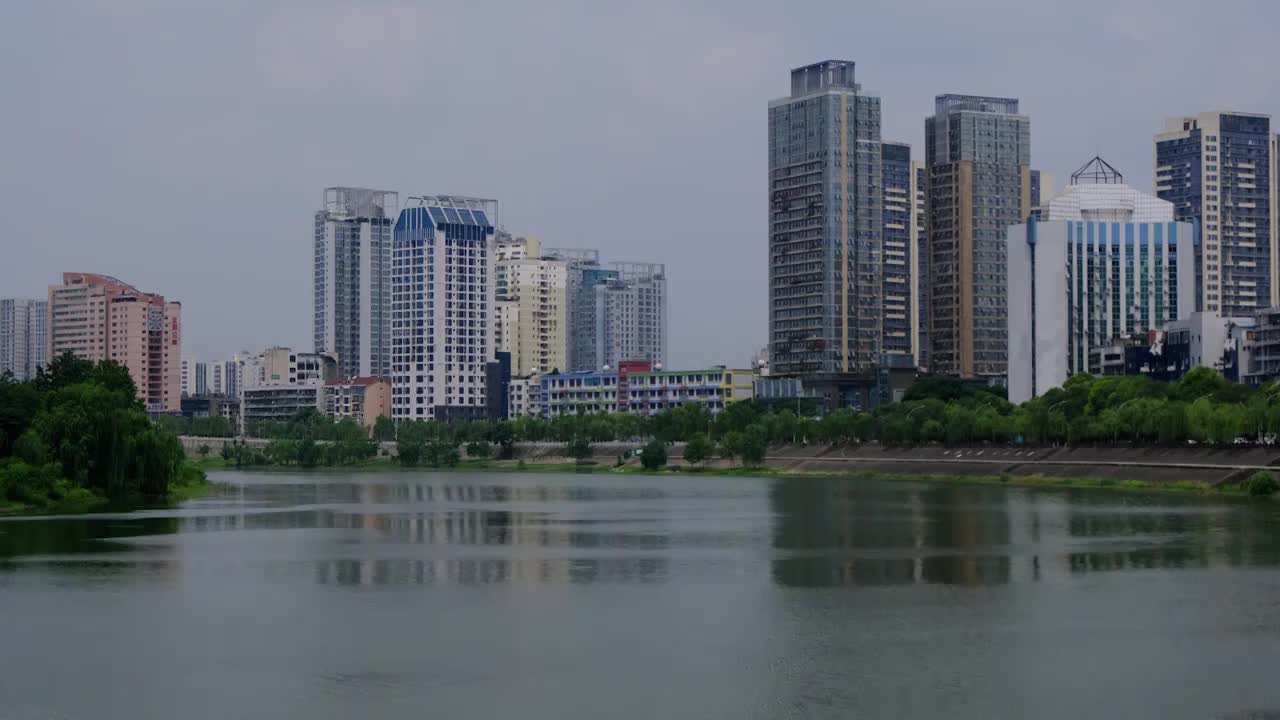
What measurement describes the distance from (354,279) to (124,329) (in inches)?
1047

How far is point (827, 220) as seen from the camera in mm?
133750

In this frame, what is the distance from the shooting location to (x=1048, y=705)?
70.8ft

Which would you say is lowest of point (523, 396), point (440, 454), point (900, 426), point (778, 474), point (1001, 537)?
point (778, 474)

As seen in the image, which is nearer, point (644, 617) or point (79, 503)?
point (644, 617)

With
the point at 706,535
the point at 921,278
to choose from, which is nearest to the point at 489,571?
the point at 706,535

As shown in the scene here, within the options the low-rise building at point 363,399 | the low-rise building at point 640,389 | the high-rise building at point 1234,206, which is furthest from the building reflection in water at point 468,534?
the high-rise building at point 1234,206

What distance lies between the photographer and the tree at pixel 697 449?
10788cm

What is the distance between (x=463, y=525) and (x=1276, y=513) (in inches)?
1051

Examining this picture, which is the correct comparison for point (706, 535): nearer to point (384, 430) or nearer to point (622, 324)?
point (384, 430)

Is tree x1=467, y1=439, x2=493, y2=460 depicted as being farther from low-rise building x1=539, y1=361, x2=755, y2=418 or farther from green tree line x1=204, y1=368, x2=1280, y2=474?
low-rise building x1=539, y1=361, x2=755, y2=418

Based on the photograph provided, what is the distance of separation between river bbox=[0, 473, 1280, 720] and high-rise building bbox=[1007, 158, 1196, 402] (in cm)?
6401

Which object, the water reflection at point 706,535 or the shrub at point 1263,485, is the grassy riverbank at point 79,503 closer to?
the water reflection at point 706,535

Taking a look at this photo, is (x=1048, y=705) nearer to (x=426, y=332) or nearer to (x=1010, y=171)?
(x=1010, y=171)

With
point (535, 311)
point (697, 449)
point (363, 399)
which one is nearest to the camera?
point (697, 449)
